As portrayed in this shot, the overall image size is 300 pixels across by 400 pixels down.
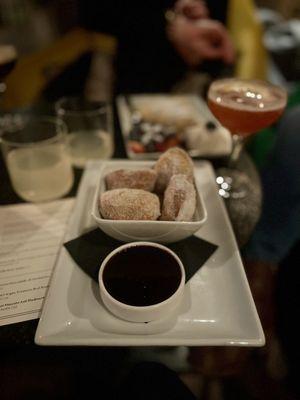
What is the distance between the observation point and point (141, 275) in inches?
22.5

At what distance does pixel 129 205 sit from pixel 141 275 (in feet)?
0.42

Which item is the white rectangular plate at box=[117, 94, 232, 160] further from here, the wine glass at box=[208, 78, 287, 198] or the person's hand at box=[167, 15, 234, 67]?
the person's hand at box=[167, 15, 234, 67]

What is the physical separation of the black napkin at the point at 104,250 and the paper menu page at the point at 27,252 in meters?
0.06

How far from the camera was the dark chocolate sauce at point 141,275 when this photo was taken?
0.54m

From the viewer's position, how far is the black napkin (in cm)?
64

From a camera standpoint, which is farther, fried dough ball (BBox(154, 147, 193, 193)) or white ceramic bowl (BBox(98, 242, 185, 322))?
fried dough ball (BBox(154, 147, 193, 193))

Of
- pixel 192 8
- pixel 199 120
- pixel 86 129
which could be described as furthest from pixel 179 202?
pixel 192 8

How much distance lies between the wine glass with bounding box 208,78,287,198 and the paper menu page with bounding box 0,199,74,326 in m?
0.43

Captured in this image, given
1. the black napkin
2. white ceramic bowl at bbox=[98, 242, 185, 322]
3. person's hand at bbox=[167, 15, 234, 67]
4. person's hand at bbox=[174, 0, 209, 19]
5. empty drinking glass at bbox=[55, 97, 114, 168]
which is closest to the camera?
white ceramic bowl at bbox=[98, 242, 185, 322]

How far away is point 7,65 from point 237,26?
1.72 metres

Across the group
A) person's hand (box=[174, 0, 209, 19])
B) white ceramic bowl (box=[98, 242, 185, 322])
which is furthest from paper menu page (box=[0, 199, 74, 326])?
person's hand (box=[174, 0, 209, 19])

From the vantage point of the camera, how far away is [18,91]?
2.12 m

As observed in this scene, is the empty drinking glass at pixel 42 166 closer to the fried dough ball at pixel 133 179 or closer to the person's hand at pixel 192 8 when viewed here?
the fried dough ball at pixel 133 179

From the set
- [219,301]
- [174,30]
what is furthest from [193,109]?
[219,301]
